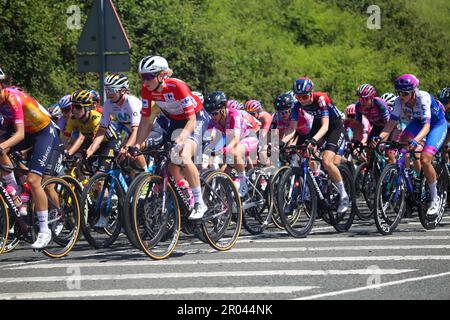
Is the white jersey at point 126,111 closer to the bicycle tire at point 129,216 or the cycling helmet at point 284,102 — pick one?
the cycling helmet at point 284,102

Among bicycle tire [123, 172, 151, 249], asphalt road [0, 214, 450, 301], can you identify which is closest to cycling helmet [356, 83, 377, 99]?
asphalt road [0, 214, 450, 301]

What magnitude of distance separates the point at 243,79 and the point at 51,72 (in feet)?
27.1

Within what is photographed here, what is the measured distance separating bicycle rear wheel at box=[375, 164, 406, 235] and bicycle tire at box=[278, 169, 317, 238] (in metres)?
0.84

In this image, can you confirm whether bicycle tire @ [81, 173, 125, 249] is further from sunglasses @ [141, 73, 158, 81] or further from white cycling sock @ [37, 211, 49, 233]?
sunglasses @ [141, 73, 158, 81]

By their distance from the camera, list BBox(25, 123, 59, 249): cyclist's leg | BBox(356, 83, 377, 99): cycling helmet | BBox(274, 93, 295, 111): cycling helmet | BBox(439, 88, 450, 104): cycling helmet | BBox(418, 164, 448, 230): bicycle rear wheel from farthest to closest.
→ BBox(439, 88, 450, 104): cycling helmet, BBox(356, 83, 377, 99): cycling helmet, BBox(274, 93, 295, 111): cycling helmet, BBox(418, 164, 448, 230): bicycle rear wheel, BBox(25, 123, 59, 249): cyclist's leg

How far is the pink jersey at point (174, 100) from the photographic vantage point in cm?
1028

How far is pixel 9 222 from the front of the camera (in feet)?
33.6

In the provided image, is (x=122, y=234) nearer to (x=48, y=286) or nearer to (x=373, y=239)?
(x=373, y=239)

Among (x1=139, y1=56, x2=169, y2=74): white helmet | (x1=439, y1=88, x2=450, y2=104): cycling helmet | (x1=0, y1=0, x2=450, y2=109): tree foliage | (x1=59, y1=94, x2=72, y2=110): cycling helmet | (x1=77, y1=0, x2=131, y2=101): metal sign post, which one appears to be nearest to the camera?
(x1=139, y1=56, x2=169, y2=74): white helmet

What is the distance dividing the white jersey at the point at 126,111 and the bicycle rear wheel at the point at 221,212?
200 centimetres

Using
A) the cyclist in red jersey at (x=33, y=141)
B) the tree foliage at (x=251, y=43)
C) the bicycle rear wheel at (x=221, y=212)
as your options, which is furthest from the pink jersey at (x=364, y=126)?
the cyclist in red jersey at (x=33, y=141)

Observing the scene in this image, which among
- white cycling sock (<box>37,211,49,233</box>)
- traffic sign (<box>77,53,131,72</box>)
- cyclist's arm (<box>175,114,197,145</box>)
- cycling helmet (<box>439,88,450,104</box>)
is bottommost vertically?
white cycling sock (<box>37,211,49,233</box>)

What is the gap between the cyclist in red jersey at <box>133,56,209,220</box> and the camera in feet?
33.4
